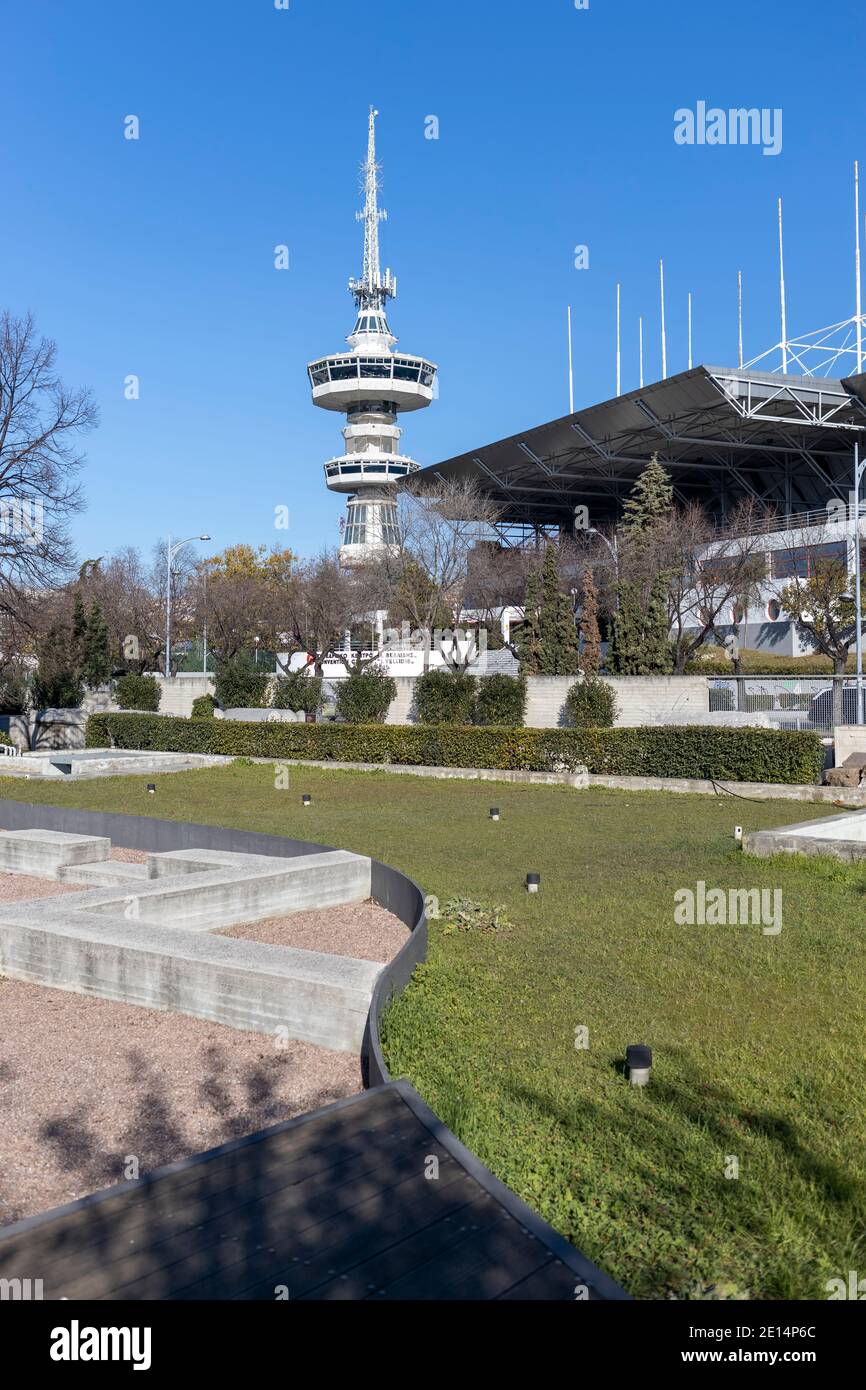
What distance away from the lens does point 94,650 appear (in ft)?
151

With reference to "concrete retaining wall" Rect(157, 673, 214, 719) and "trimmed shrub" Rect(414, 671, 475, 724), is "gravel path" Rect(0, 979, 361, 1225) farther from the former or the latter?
"concrete retaining wall" Rect(157, 673, 214, 719)

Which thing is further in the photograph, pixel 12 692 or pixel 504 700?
pixel 12 692

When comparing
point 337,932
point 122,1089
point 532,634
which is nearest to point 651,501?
point 532,634

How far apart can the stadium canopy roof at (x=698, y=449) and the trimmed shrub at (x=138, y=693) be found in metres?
29.4

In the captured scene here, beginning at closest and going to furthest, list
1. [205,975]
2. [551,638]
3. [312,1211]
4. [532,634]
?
[312,1211] → [205,975] → [551,638] → [532,634]

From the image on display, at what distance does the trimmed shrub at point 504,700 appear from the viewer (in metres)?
31.2

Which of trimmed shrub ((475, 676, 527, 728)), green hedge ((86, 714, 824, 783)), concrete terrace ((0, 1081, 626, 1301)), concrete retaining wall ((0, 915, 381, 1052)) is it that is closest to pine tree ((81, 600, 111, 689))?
green hedge ((86, 714, 824, 783))

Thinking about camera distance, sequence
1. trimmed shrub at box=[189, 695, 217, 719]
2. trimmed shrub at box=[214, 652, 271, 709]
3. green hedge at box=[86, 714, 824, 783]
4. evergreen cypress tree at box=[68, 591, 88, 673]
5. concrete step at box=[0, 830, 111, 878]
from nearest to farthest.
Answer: concrete step at box=[0, 830, 111, 878] < green hedge at box=[86, 714, 824, 783] < trimmed shrub at box=[214, 652, 271, 709] < trimmed shrub at box=[189, 695, 217, 719] < evergreen cypress tree at box=[68, 591, 88, 673]

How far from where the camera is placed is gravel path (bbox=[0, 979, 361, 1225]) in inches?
221

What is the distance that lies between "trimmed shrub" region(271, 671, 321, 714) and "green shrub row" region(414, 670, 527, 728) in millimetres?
6786

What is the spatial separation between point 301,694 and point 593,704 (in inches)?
530

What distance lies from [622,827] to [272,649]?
145 feet

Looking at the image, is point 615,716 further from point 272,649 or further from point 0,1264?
point 272,649

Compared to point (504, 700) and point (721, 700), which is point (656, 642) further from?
point (504, 700)
